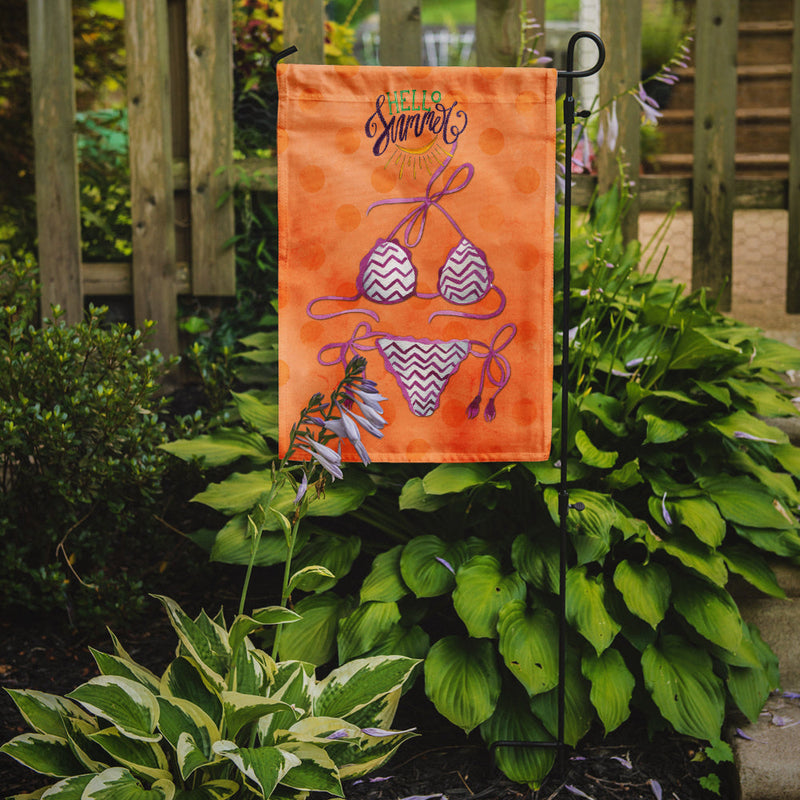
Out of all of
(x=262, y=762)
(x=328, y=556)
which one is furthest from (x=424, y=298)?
(x=262, y=762)

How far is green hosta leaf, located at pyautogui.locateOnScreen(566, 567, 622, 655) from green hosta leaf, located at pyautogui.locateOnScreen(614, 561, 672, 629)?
5 cm

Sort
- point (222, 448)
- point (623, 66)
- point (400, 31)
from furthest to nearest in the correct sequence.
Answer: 1. point (623, 66)
2. point (400, 31)
3. point (222, 448)

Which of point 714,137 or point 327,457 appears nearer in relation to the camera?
point 327,457

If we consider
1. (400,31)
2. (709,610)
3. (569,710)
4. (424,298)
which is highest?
(400,31)

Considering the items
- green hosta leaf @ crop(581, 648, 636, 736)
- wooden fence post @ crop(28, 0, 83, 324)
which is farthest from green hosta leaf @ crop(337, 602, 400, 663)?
wooden fence post @ crop(28, 0, 83, 324)

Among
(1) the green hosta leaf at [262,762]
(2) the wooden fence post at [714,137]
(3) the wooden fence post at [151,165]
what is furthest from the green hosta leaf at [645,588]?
(3) the wooden fence post at [151,165]

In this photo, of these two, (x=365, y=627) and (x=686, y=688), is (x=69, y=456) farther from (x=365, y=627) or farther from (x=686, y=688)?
(x=686, y=688)

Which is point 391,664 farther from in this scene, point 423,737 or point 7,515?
point 7,515

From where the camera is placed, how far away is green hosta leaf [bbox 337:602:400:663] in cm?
207

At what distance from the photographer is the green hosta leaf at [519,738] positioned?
2004 millimetres

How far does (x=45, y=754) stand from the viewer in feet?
5.54

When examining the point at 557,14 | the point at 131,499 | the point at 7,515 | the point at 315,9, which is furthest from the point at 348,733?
the point at 557,14

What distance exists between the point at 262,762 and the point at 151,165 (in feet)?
8.22

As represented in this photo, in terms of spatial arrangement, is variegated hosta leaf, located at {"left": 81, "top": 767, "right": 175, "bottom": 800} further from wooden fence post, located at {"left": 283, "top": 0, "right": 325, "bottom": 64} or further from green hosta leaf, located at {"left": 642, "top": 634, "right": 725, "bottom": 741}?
wooden fence post, located at {"left": 283, "top": 0, "right": 325, "bottom": 64}
